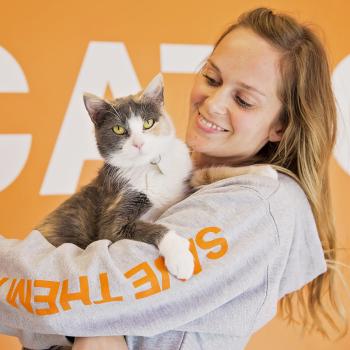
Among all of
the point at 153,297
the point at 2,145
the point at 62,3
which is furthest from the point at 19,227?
the point at 153,297

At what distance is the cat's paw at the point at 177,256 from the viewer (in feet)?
3.02

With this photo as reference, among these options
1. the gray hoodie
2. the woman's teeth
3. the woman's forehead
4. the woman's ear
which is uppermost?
the woman's forehead

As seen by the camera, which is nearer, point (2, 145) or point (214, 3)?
point (2, 145)

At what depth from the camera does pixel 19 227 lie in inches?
90.7

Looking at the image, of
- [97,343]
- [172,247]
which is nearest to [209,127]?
[172,247]

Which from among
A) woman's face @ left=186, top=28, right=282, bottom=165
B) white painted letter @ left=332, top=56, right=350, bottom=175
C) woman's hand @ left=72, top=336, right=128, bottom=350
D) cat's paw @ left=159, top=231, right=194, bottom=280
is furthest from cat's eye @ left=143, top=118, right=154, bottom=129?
white painted letter @ left=332, top=56, right=350, bottom=175

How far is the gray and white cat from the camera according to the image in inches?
48.9

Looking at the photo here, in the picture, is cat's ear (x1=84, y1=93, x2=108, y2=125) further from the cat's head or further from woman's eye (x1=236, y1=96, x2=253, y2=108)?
woman's eye (x1=236, y1=96, x2=253, y2=108)

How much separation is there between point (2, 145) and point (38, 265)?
1.41m

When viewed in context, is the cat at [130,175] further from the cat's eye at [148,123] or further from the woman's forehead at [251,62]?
the woman's forehead at [251,62]

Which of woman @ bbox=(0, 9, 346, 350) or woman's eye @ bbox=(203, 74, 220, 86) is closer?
woman @ bbox=(0, 9, 346, 350)

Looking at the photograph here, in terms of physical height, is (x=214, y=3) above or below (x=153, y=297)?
above

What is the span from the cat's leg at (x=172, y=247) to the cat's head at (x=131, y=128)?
0.30 meters

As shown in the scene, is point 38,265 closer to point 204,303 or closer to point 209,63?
point 204,303
